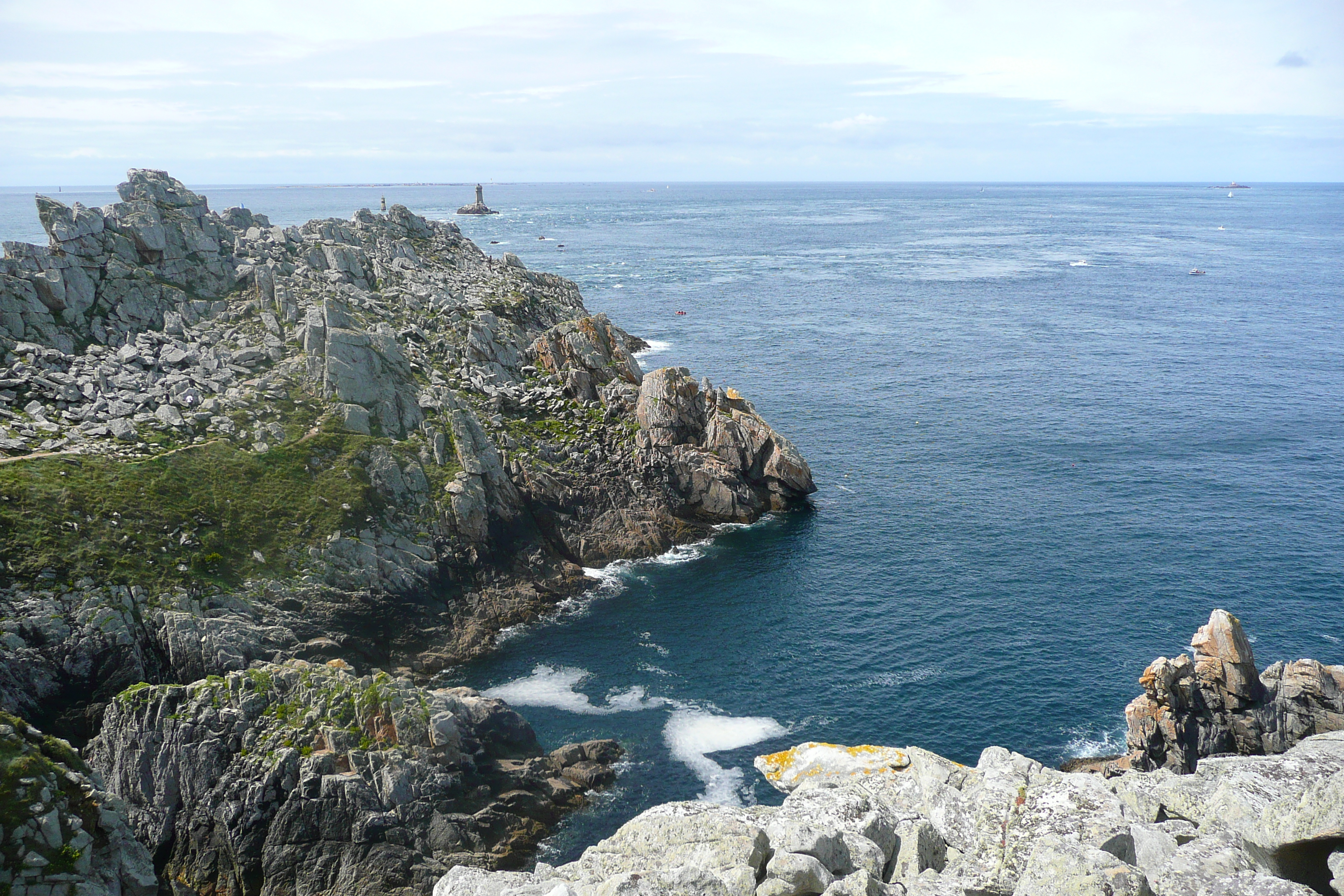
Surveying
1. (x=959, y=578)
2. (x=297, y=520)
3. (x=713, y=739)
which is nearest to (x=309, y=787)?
(x=713, y=739)

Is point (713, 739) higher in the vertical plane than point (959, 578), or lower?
lower

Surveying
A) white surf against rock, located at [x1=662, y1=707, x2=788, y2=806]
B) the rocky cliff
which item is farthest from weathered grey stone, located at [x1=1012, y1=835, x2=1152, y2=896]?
the rocky cliff

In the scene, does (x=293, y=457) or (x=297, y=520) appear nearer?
(x=297, y=520)

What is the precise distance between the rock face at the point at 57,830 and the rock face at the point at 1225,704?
51924mm

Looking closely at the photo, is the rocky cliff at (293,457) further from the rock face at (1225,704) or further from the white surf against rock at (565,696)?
the rock face at (1225,704)

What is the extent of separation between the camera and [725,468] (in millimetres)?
84688

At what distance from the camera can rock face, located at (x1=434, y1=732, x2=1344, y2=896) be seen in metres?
24.3

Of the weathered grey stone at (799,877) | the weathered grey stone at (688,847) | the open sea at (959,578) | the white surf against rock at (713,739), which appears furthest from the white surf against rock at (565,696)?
the weathered grey stone at (799,877)

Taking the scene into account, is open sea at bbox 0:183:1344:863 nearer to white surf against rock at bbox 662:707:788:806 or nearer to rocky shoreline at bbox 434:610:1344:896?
white surf against rock at bbox 662:707:788:806

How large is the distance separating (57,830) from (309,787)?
11.3 metres

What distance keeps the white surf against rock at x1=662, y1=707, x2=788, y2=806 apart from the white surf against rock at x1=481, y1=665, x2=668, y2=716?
9.18 feet

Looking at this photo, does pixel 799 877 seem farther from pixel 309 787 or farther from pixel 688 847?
pixel 309 787

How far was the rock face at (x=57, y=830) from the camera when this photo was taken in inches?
1219

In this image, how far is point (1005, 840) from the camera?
91.6 ft
